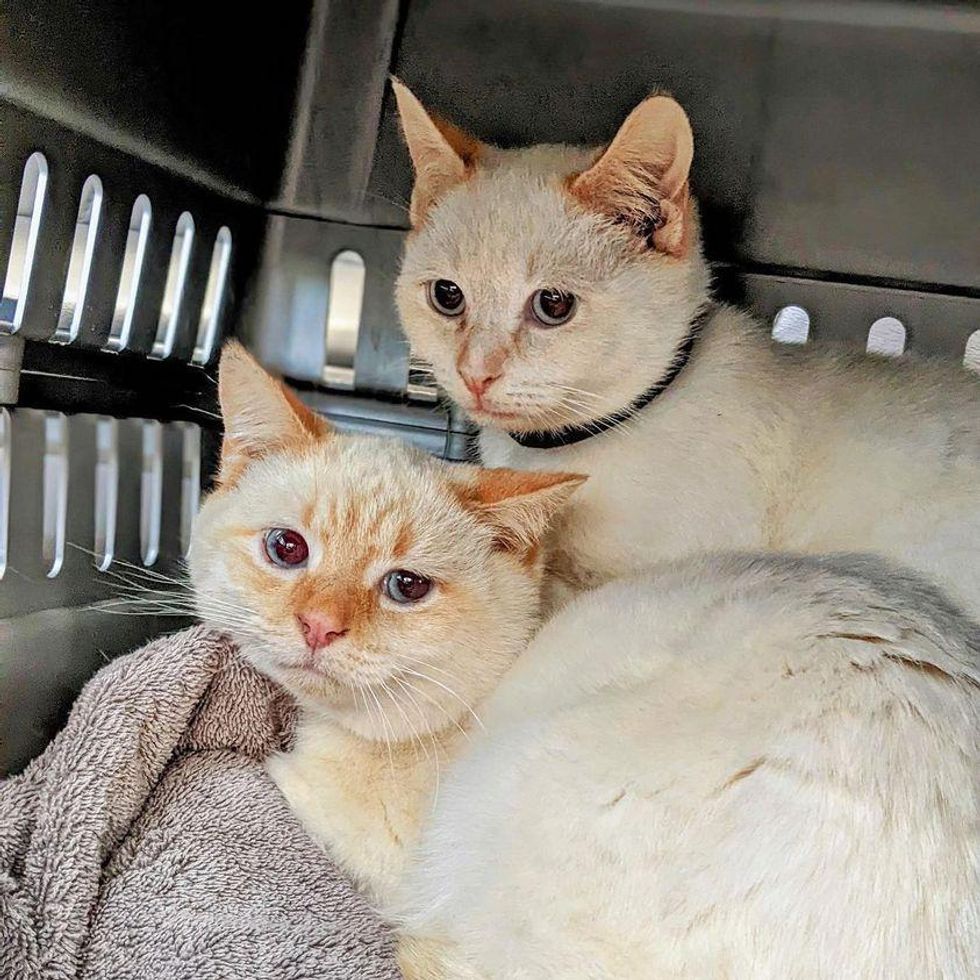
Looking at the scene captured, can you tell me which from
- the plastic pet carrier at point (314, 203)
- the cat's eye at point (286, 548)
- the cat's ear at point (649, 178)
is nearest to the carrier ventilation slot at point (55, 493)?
the plastic pet carrier at point (314, 203)

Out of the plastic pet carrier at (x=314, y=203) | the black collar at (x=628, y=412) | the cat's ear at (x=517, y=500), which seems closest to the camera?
the cat's ear at (x=517, y=500)

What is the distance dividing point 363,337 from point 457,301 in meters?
0.42

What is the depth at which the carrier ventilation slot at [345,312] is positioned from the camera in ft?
6.57

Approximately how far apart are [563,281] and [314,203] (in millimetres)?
668

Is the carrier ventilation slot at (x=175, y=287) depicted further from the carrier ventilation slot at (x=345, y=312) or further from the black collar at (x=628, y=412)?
the black collar at (x=628, y=412)

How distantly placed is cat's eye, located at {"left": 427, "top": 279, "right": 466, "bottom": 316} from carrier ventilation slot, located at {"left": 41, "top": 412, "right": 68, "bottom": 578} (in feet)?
1.83

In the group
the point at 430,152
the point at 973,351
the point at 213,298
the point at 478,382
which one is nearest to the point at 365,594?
the point at 478,382

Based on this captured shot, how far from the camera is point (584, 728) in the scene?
3.71ft

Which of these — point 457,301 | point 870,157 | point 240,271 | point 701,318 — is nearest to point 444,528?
point 457,301

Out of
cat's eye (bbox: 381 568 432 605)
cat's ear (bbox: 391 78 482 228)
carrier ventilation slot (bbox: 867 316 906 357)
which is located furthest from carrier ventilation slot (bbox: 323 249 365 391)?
carrier ventilation slot (bbox: 867 316 906 357)

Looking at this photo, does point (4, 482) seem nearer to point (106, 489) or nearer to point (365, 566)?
point (106, 489)

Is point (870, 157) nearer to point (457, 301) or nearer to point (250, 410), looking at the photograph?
point (457, 301)

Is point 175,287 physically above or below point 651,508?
above

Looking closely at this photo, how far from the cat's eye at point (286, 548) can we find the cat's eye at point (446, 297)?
470 mm
